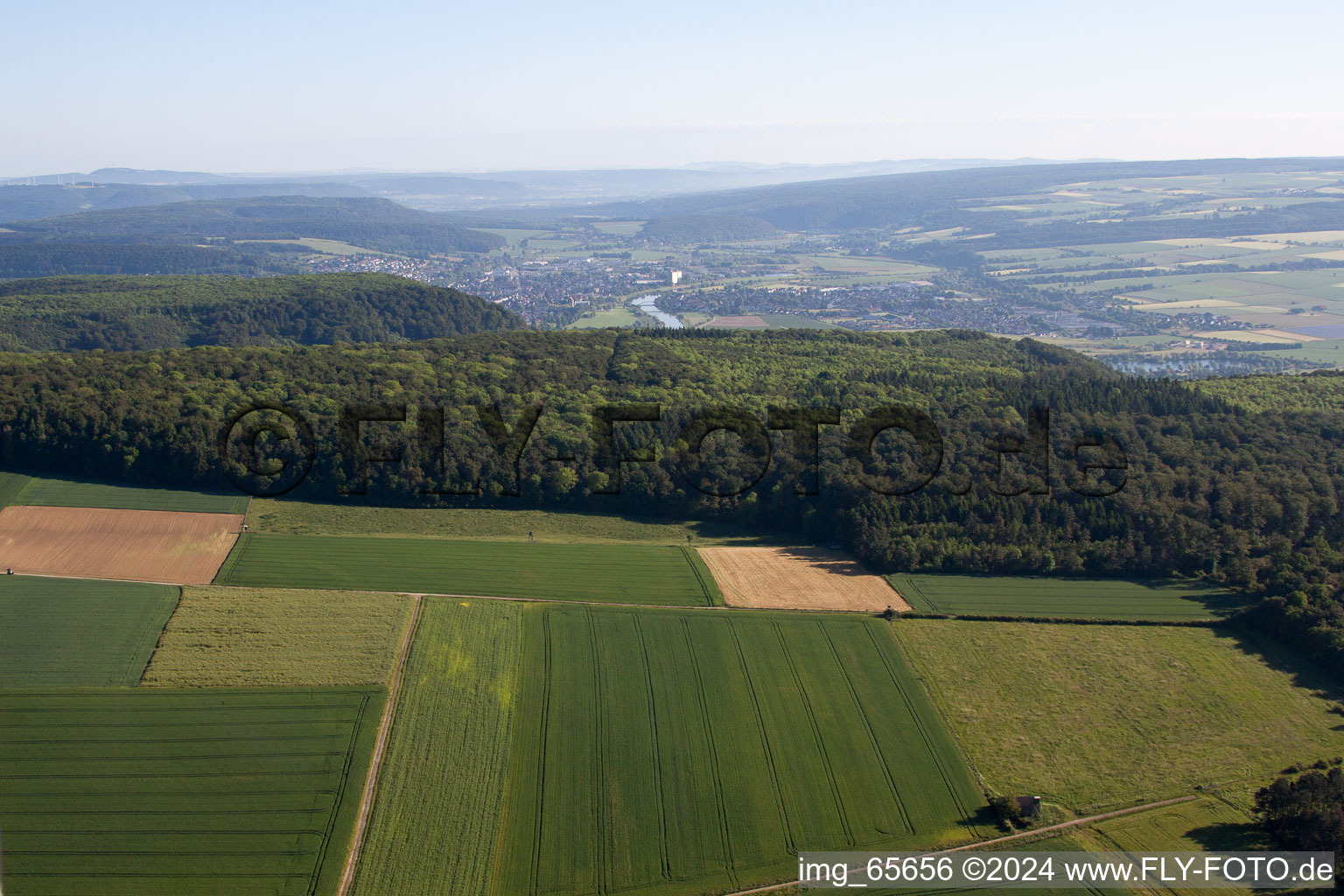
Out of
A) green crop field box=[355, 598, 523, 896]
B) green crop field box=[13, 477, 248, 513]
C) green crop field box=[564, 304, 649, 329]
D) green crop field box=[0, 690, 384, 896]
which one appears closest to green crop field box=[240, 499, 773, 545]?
green crop field box=[13, 477, 248, 513]

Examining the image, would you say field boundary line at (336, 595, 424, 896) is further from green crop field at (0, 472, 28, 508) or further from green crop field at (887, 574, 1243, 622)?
green crop field at (0, 472, 28, 508)

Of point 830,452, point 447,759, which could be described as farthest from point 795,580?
point 447,759

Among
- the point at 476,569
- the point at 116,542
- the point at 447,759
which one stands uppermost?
the point at 116,542

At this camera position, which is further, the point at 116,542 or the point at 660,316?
the point at 660,316

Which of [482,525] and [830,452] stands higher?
[830,452]

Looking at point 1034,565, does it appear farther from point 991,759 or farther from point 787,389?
point 787,389

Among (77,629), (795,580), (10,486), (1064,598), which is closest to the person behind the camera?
(77,629)

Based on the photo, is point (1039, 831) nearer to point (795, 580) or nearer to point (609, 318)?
point (795, 580)
